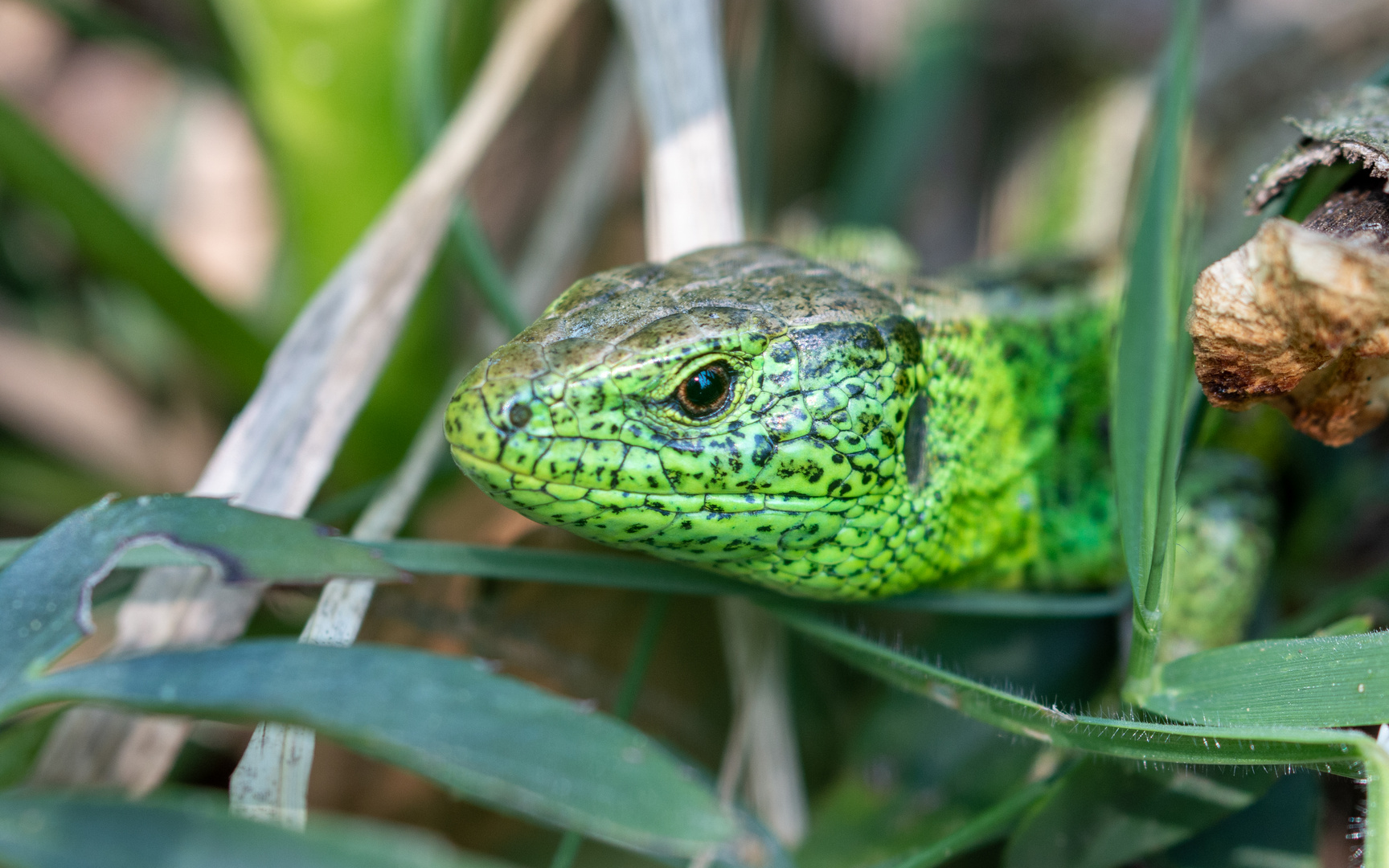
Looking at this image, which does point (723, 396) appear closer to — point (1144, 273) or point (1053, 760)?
point (1144, 273)

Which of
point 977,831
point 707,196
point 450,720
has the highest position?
point 707,196

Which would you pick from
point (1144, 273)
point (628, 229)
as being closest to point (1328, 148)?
point (1144, 273)

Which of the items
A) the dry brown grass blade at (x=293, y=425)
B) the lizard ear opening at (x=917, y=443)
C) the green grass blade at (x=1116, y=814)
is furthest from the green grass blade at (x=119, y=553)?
the green grass blade at (x=1116, y=814)

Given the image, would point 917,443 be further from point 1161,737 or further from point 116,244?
point 116,244

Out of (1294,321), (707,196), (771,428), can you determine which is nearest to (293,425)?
(771,428)

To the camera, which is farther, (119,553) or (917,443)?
(917,443)

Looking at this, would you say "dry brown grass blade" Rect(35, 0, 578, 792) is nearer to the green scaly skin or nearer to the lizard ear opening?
the green scaly skin
